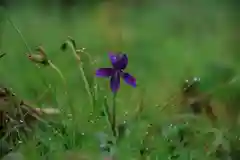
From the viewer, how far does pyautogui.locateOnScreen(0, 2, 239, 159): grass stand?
3.45ft

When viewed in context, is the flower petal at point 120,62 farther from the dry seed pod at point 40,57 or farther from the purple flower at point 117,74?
the dry seed pod at point 40,57

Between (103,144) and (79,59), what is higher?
(79,59)

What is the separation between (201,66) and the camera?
1070 mm

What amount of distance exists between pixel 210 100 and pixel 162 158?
0.43 feet

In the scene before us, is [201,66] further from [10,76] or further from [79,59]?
[10,76]

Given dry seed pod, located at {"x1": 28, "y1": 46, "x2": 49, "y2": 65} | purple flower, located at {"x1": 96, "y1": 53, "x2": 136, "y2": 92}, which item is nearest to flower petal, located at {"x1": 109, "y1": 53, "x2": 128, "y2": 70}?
purple flower, located at {"x1": 96, "y1": 53, "x2": 136, "y2": 92}

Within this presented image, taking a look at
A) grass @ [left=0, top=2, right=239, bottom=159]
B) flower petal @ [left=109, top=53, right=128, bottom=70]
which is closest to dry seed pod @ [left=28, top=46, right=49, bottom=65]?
grass @ [left=0, top=2, right=239, bottom=159]

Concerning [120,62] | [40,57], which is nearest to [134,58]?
[120,62]

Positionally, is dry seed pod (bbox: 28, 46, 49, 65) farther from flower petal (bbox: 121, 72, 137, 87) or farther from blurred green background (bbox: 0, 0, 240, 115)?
flower petal (bbox: 121, 72, 137, 87)

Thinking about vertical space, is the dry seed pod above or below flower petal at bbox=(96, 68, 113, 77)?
above

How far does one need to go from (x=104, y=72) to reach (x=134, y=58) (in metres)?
0.06

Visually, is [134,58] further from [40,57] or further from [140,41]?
[40,57]

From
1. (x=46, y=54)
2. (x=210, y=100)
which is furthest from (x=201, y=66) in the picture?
(x=46, y=54)

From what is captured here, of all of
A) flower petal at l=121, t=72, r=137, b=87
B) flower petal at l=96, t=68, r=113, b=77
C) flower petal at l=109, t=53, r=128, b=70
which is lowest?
flower petal at l=121, t=72, r=137, b=87
